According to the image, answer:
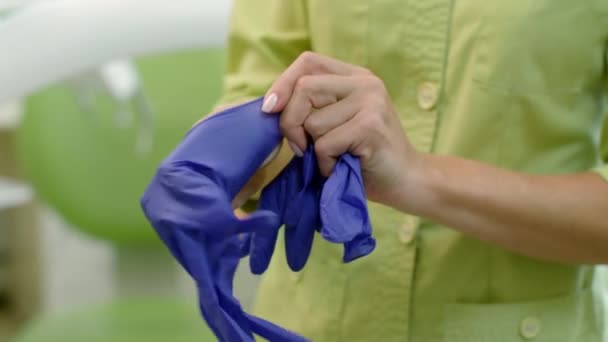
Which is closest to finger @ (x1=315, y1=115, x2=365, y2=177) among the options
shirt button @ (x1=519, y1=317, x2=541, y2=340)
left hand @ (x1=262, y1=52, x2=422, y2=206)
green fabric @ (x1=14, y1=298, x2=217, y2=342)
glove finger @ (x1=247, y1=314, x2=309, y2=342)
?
left hand @ (x1=262, y1=52, x2=422, y2=206)

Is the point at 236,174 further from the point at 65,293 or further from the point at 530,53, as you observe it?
the point at 65,293

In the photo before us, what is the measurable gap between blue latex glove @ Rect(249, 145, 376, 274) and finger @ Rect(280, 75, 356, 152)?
0.6 inches

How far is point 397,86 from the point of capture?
0.69 metres

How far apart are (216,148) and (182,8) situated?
391 millimetres

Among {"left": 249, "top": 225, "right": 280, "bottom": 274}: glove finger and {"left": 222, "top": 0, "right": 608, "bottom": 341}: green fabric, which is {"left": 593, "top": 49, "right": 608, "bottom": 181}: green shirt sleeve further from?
{"left": 249, "top": 225, "right": 280, "bottom": 274}: glove finger

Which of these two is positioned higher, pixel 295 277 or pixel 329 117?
pixel 329 117

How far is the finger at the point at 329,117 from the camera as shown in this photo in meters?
0.56

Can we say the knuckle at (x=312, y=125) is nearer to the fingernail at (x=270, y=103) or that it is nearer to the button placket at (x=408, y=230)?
the fingernail at (x=270, y=103)

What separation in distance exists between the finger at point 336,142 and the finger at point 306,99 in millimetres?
15

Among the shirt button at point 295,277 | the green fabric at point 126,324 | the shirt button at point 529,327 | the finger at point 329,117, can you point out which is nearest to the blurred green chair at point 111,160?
the green fabric at point 126,324

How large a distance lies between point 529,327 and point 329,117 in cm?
26

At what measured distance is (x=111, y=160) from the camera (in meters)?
1.53

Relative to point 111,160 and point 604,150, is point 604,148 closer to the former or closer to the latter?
point 604,150

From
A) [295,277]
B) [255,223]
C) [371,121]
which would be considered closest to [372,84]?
[371,121]
